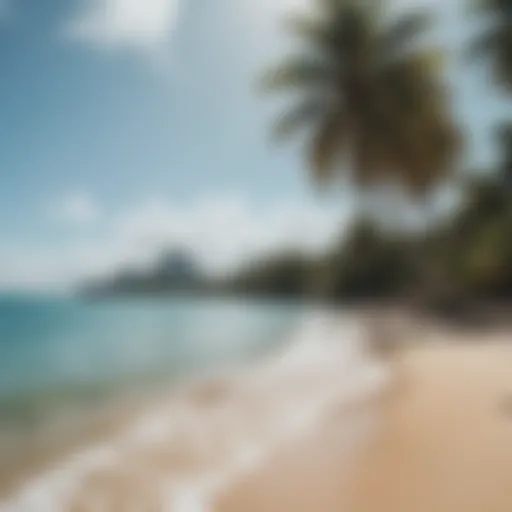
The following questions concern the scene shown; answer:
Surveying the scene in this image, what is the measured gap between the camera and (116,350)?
5375 millimetres

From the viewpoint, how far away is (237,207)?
3025 mm

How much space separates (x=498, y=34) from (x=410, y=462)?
14.0ft

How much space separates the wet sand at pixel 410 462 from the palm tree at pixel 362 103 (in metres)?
3.26

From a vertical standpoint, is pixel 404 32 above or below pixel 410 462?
above

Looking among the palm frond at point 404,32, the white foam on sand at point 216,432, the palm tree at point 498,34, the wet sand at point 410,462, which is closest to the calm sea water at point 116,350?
the white foam on sand at point 216,432

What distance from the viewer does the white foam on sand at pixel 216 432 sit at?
5.52ft

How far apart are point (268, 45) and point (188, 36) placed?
1.42 feet

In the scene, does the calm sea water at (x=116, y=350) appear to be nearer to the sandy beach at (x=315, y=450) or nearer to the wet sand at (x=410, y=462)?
the sandy beach at (x=315, y=450)

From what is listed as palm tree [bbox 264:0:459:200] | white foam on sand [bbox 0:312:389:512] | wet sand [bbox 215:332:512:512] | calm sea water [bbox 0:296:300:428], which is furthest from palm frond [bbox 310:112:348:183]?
wet sand [bbox 215:332:512:512]

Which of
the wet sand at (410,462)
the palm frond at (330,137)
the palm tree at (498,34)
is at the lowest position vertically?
the wet sand at (410,462)

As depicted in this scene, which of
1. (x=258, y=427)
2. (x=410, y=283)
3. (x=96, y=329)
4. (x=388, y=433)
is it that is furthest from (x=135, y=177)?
(x=96, y=329)

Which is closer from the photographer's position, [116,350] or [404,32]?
[404,32]

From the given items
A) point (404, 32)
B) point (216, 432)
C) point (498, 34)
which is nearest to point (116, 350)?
point (216, 432)

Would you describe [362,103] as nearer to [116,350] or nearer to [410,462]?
[116,350]
